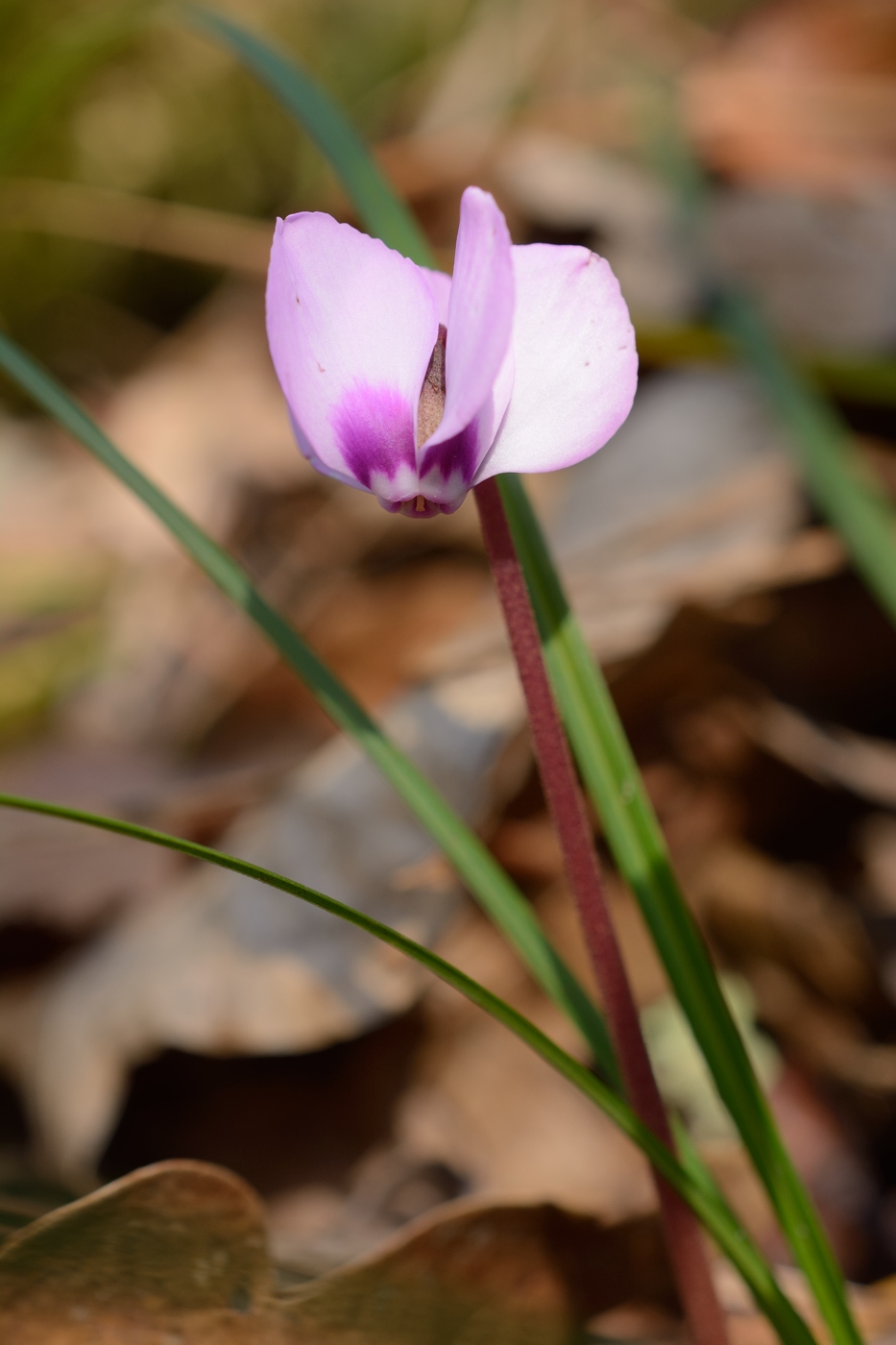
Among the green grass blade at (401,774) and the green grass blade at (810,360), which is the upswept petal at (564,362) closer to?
the green grass blade at (401,774)

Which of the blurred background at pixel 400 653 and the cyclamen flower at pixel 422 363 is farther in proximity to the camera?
the blurred background at pixel 400 653

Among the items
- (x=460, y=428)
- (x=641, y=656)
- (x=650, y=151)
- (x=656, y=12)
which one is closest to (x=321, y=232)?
(x=460, y=428)

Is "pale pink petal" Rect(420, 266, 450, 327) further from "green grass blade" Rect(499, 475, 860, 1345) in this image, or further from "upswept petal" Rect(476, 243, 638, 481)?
"green grass blade" Rect(499, 475, 860, 1345)

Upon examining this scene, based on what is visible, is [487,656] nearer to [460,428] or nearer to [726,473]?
[726,473]

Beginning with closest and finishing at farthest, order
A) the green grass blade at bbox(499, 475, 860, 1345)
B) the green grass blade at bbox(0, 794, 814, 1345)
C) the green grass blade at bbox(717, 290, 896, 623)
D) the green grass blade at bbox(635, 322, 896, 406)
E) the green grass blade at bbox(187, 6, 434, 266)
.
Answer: the green grass blade at bbox(0, 794, 814, 1345)
the green grass blade at bbox(499, 475, 860, 1345)
the green grass blade at bbox(187, 6, 434, 266)
the green grass blade at bbox(717, 290, 896, 623)
the green grass blade at bbox(635, 322, 896, 406)

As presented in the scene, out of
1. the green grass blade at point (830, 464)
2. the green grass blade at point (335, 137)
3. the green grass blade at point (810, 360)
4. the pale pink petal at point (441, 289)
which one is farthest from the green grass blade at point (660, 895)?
the green grass blade at point (810, 360)

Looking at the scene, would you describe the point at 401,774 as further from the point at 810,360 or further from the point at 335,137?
the point at 810,360

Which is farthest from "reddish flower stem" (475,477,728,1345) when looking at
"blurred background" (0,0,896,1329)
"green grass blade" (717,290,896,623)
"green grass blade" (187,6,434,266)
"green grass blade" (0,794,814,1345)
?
"green grass blade" (717,290,896,623)
